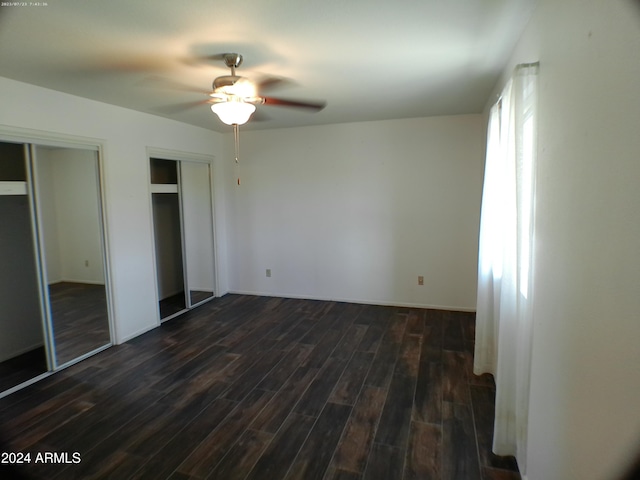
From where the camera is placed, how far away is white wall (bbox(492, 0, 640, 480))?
851 mm

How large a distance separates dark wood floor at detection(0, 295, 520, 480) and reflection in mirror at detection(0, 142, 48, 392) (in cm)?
45

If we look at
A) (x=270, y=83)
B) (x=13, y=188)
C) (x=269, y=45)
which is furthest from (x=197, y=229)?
(x=269, y=45)

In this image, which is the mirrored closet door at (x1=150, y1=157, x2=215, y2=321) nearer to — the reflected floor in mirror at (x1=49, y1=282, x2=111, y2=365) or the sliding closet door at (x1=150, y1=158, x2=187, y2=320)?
the sliding closet door at (x1=150, y1=158, x2=187, y2=320)

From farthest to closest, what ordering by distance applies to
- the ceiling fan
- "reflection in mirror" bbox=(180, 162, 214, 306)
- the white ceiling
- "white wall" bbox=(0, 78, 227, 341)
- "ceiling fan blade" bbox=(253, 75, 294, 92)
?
"reflection in mirror" bbox=(180, 162, 214, 306), "white wall" bbox=(0, 78, 227, 341), "ceiling fan blade" bbox=(253, 75, 294, 92), the ceiling fan, the white ceiling

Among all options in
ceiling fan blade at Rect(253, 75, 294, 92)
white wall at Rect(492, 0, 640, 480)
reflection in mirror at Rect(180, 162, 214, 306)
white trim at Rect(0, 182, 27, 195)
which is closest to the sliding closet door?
reflection in mirror at Rect(180, 162, 214, 306)

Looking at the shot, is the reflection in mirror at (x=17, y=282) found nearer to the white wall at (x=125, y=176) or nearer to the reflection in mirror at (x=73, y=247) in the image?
the reflection in mirror at (x=73, y=247)

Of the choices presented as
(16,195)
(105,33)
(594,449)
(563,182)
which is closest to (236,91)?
(105,33)

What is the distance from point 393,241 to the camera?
15.6ft

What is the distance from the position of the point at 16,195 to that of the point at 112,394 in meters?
1.83

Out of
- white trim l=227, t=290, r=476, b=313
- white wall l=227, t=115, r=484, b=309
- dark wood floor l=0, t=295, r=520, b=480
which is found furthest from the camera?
white trim l=227, t=290, r=476, b=313

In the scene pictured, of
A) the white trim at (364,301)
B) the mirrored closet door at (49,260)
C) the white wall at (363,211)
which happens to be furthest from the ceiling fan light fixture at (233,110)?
the white trim at (364,301)

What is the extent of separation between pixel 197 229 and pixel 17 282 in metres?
2.12

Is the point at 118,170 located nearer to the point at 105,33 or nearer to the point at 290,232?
the point at 105,33

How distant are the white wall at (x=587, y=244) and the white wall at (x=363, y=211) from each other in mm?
2878
